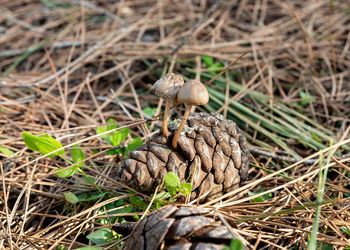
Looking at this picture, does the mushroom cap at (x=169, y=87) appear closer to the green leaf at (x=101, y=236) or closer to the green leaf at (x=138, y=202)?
the green leaf at (x=138, y=202)

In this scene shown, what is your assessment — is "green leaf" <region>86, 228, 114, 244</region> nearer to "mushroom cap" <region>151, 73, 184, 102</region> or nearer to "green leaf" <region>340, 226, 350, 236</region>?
"mushroom cap" <region>151, 73, 184, 102</region>

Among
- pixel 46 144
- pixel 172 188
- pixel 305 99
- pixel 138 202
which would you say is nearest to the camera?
pixel 172 188

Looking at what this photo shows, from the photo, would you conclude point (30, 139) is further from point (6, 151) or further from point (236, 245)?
point (236, 245)

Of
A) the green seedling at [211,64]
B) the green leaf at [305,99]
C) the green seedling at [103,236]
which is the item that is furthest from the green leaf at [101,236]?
the green leaf at [305,99]

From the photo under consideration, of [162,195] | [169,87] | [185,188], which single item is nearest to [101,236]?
[162,195]

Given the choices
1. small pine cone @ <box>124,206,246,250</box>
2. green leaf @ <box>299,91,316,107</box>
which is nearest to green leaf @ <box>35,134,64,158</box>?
small pine cone @ <box>124,206,246,250</box>
